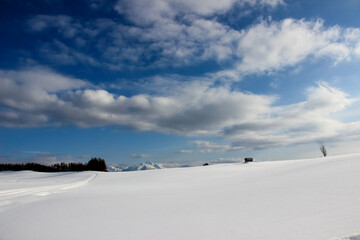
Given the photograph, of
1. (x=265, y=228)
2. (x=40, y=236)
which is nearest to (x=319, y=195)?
(x=265, y=228)

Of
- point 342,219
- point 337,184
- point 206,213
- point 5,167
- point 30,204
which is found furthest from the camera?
point 5,167

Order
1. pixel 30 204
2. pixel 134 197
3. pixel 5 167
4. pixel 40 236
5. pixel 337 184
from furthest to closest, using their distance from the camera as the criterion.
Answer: pixel 5 167 → pixel 134 197 → pixel 30 204 → pixel 337 184 → pixel 40 236

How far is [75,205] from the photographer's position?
472 cm

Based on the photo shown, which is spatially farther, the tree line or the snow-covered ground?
the tree line

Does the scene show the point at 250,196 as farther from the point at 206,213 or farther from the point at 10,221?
the point at 10,221

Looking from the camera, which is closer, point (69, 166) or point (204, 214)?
point (204, 214)

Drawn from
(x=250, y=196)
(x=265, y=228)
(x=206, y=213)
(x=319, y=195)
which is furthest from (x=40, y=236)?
(x=319, y=195)

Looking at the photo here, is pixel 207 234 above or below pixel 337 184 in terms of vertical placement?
below

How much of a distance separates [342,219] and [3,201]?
21.2ft

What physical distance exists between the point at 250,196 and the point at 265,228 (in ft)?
5.46

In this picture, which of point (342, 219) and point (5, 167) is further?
point (5, 167)

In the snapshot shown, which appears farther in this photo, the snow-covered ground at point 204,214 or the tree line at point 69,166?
the tree line at point 69,166

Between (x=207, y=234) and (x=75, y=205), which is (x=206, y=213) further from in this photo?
(x=75, y=205)

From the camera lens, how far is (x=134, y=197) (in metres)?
5.43
